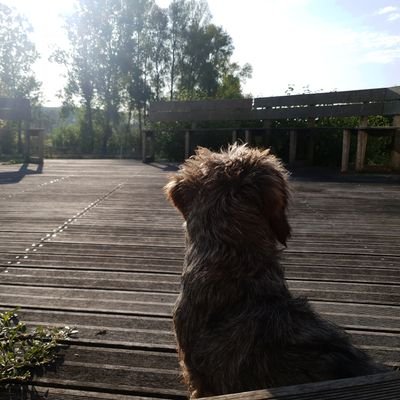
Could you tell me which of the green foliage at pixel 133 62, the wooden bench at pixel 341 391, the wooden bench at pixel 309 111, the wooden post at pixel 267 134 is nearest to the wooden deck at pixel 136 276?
the wooden bench at pixel 341 391

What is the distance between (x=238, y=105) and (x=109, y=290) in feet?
38.7

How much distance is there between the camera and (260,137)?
14.5m

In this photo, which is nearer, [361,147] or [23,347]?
[23,347]

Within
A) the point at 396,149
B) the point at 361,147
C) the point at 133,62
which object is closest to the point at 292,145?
the point at 361,147

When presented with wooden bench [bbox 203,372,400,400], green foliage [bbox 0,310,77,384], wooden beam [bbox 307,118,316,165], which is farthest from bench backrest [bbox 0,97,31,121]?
wooden bench [bbox 203,372,400,400]

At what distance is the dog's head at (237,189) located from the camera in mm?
2105

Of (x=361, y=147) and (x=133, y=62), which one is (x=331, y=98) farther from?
(x=133, y=62)

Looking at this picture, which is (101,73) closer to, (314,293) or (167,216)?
(167,216)

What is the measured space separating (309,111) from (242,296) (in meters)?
11.9

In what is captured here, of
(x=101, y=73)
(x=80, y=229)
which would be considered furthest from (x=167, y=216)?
(x=101, y=73)

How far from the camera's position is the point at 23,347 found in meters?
2.60

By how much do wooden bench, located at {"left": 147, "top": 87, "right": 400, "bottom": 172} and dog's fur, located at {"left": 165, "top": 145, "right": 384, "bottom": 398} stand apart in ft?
31.3

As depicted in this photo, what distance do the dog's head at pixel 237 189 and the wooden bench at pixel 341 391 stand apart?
3.26 ft

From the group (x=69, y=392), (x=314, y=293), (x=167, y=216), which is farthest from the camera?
(x=167, y=216)
